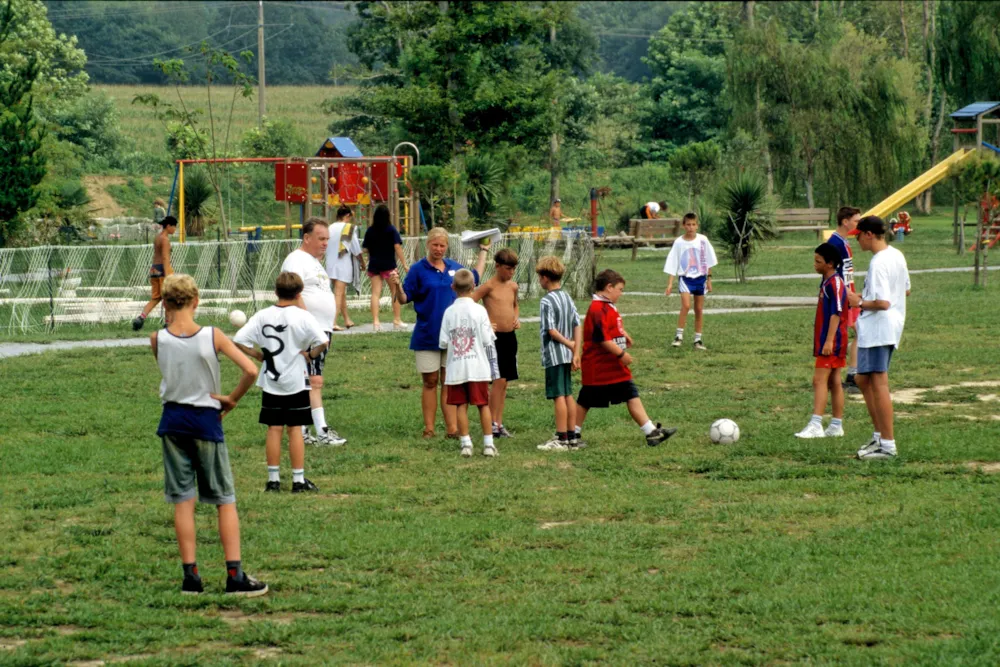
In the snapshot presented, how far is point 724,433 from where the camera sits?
36.5 ft

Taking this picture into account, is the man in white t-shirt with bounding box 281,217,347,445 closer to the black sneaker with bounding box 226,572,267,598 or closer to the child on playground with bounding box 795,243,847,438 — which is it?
the child on playground with bounding box 795,243,847,438

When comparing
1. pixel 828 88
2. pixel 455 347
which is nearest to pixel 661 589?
pixel 455 347

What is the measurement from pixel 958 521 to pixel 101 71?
93767mm

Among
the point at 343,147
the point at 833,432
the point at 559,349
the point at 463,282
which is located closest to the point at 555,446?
the point at 559,349

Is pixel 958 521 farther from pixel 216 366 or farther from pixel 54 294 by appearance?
pixel 54 294

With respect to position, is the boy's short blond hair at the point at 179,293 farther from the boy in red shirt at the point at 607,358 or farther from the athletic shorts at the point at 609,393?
the athletic shorts at the point at 609,393

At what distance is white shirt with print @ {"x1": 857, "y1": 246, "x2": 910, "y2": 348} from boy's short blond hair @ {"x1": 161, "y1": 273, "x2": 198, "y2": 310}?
530 cm

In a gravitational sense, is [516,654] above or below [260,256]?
below

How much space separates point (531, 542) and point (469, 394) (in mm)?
3083

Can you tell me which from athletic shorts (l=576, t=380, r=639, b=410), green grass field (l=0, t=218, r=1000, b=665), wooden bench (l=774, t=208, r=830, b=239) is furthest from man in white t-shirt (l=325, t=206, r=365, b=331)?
wooden bench (l=774, t=208, r=830, b=239)

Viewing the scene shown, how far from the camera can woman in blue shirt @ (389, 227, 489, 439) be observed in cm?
1166

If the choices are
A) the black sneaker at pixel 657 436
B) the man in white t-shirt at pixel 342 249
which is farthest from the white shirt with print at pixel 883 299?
the man in white t-shirt at pixel 342 249

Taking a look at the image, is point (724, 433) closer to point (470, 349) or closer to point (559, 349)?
point (559, 349)

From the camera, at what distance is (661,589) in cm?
708
